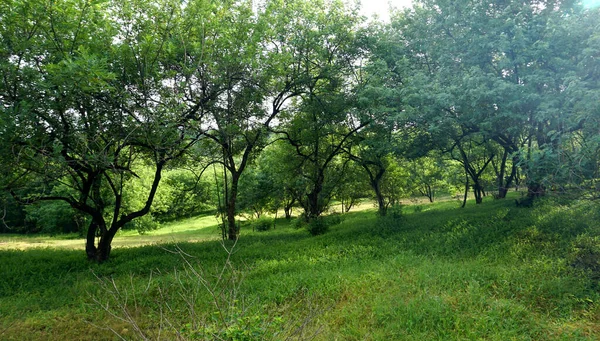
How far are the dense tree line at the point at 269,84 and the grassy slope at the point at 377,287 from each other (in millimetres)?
1858

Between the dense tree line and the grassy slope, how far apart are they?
1858mm

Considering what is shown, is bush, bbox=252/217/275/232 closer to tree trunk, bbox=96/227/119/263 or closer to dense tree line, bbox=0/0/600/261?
dense tree line, bbox=0/0/600/261

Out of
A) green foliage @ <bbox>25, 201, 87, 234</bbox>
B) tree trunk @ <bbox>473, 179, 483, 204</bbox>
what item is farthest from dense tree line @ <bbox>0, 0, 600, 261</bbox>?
green foliage @ <bbox>25, 201, 87, 234</bbox>

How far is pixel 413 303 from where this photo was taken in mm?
5953

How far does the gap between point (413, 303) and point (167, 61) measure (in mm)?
Result: 8641

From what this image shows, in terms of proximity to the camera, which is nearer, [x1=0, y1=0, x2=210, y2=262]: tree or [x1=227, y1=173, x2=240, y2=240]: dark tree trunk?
[x1=0, y1=0, x2=210, y2=262]: tree

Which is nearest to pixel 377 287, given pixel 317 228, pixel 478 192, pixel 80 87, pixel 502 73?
pixel 80 87

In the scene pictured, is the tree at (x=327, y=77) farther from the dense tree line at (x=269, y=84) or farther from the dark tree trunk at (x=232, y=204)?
the dark tree trunk at (x=232, y=204)

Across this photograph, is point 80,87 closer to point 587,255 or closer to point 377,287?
point 377,287

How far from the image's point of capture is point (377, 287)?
6.95m

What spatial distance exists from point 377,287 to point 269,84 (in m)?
7.96

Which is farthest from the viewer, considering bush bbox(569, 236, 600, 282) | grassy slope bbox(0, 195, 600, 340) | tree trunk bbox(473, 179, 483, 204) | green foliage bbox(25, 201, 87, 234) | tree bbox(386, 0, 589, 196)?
green foliage bbox(25, 201, 87, 234)

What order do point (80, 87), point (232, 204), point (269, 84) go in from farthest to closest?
point (232, 204) → point (269, 84) → point (80, 87)

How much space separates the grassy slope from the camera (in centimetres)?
539
